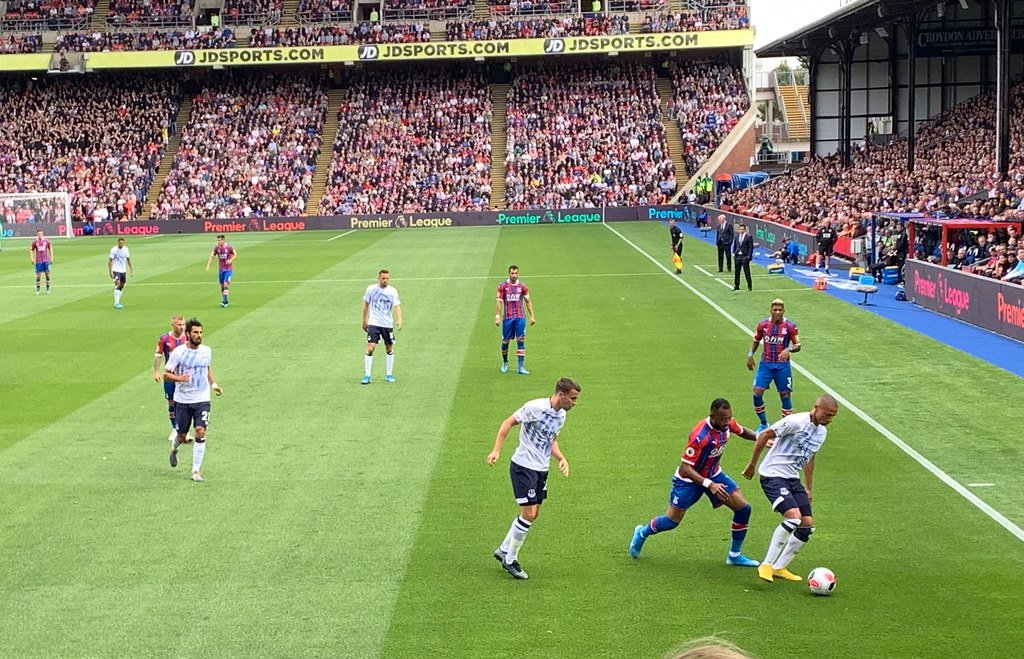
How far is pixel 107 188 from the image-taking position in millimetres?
73688

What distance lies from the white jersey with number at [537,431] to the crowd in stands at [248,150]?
62.0 meters

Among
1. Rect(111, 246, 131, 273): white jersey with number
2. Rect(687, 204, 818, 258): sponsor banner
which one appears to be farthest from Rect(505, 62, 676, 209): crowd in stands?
Rect(111, 246, 131, 273): white jersey with number

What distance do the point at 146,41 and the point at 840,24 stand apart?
4730cm

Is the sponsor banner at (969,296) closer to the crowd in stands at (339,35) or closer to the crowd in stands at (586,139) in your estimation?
the crowd in stands at (586,139)

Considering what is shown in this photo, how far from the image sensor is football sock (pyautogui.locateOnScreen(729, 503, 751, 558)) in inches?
437

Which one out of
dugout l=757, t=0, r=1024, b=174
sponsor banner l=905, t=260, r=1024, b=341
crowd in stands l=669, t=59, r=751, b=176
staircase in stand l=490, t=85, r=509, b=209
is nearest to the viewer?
sponsor banner l=905, t=260, r=1024, b=341

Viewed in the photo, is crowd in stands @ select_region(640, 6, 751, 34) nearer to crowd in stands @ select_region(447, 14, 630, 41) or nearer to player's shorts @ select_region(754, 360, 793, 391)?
crowd in stands @ select_region(447, 14, 630, 41)

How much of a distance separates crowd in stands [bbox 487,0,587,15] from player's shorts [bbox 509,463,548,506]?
7616cm

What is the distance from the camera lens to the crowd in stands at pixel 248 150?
7212cm

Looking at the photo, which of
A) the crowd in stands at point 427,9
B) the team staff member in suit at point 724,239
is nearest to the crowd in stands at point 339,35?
the crowd in stands at point 427,9

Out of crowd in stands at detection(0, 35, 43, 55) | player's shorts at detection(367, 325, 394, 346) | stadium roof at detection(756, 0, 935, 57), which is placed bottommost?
player's shorts at detection(367, 325, 394, 346)

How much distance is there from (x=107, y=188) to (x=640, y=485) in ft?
216

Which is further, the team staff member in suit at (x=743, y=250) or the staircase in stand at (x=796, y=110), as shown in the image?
the staircase in stand at (x=796, y=110)

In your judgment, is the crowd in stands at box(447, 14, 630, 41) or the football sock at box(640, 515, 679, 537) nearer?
the football sock at box(640, 515, 679, 537)
